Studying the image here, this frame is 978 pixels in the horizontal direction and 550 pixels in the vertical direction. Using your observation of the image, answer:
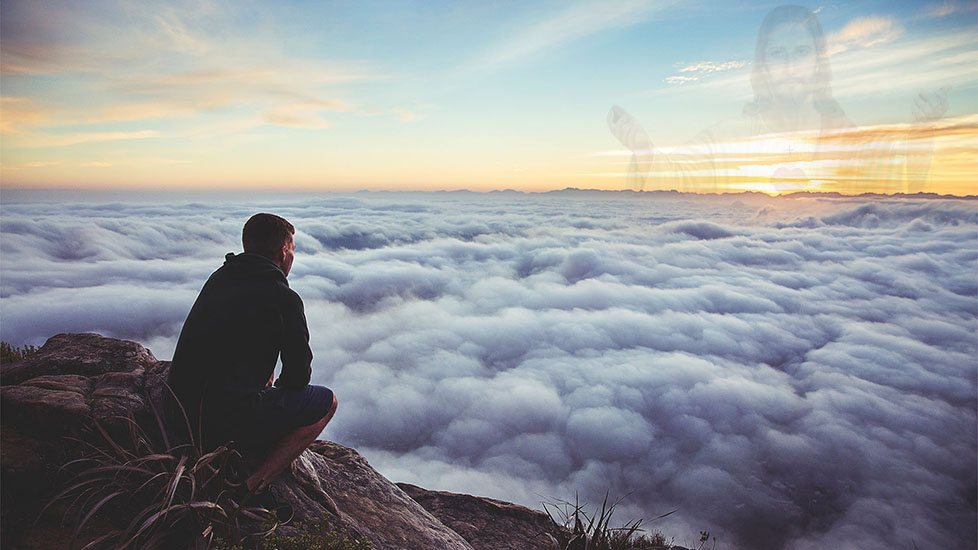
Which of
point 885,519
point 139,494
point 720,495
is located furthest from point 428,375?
point 139,494

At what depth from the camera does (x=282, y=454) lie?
11.3 ft

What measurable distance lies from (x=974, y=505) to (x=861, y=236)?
163046 millimetres

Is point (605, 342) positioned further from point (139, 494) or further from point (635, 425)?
point (139, 494)

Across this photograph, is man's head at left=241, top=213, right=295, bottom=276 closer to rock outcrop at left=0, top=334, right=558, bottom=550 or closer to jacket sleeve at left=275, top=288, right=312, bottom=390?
jacket sleeve at left=275, top=288, right=312, bottom=390

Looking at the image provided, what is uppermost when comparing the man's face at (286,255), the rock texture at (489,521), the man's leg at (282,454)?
the man's face at (286,255)

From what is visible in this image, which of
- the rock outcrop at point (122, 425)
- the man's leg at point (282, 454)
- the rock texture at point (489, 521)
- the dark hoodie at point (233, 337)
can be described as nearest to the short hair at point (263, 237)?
the dark hoodie at point (233, 337)

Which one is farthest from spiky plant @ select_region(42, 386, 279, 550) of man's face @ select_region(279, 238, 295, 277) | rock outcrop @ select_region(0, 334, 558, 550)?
man's face @ select_region(279, 238, 295, 277)

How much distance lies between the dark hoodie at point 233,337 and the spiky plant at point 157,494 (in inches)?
12.5

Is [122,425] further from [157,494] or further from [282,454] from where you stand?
[282,454]

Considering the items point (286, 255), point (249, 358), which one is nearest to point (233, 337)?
point (249, 358)

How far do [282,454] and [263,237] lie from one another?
1795mm

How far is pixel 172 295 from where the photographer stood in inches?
2395

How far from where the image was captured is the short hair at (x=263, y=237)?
3.34 metres

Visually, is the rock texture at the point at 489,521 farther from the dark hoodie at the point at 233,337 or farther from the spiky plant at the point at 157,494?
the dark hoodie at the point at 233,337
